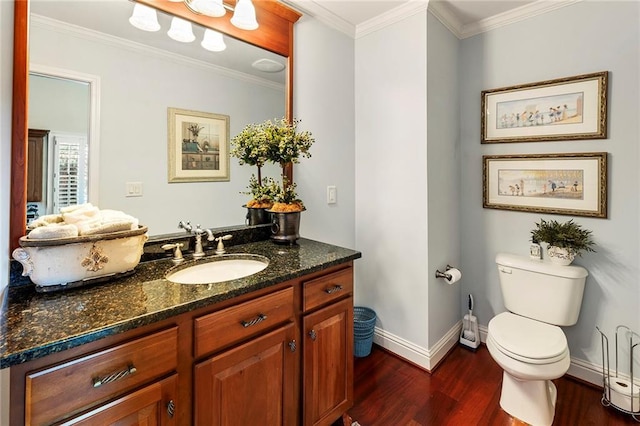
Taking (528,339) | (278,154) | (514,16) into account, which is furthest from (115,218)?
(514,16)

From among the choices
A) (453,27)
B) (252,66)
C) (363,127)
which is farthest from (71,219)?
(453,27)

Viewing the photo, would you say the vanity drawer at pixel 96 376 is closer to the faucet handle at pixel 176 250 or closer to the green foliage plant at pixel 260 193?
the faucet handle at pixel 176 250

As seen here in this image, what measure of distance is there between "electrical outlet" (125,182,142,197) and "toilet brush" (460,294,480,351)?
2312 mm

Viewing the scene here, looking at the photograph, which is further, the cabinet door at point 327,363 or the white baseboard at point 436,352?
the white baseboard at point 436,352

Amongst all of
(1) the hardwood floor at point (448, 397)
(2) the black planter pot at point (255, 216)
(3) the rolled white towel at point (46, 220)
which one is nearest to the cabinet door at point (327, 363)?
(1) the hardwood floor at point (448, 397)

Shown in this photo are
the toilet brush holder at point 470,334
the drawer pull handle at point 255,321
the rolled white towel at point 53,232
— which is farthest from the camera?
the toilet brush holder at point 470,334

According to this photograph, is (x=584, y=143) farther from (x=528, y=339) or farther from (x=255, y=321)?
(x=255, y=321)

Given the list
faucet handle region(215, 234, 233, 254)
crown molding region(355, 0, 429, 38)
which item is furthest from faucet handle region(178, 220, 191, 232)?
crown molding region(355, 0, 429, 38)

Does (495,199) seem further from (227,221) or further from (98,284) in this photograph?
(98,284)

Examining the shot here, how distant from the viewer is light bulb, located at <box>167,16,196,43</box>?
1.49 metres

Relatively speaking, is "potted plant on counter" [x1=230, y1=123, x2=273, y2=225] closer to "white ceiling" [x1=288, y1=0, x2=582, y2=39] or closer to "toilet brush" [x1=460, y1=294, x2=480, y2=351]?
"white ceiling" [x1=288, y1=0, x2=582, y2=39]

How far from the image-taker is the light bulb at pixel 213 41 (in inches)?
63.0

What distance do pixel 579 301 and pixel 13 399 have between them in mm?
2470

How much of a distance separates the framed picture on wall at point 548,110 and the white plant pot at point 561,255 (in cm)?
69
